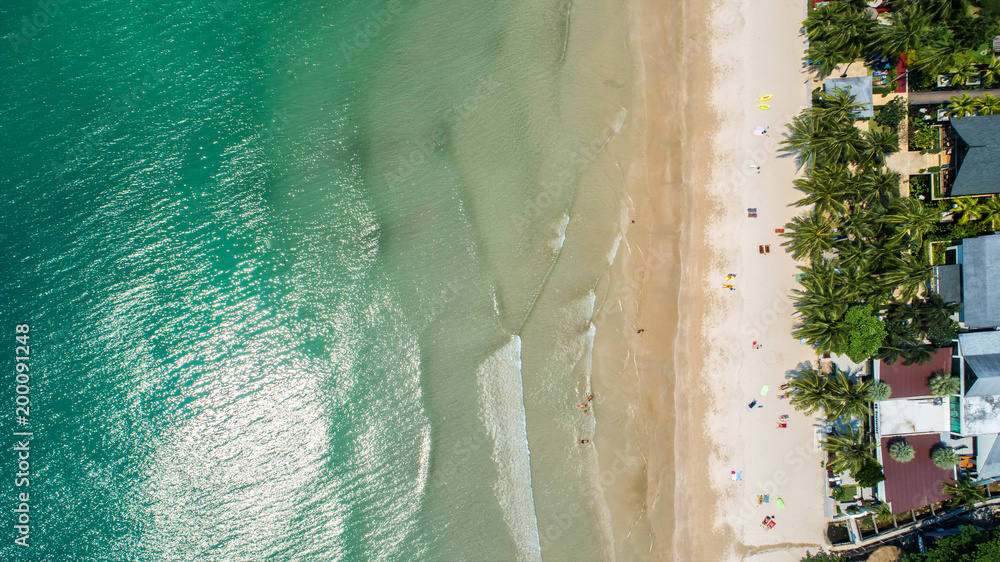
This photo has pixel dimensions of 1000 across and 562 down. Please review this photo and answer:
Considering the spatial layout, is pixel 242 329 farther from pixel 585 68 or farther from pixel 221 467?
pixel 585 68

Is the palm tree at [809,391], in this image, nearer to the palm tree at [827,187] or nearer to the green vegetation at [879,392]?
the green vegetation at [879,392]

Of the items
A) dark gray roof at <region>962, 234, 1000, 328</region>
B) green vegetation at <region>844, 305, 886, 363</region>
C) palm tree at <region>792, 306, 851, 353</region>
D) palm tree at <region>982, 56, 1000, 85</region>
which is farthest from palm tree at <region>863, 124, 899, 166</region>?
palm tree at <region>792, 306, 851, 353</region>

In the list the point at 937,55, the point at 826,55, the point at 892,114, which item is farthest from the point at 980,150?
the point at 826,55

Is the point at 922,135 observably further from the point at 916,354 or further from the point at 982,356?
the point at 982,356

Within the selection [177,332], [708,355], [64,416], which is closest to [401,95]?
[177,332]

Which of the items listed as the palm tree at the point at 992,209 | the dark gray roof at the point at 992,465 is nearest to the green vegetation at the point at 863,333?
the palm tree at the point at 992,209
